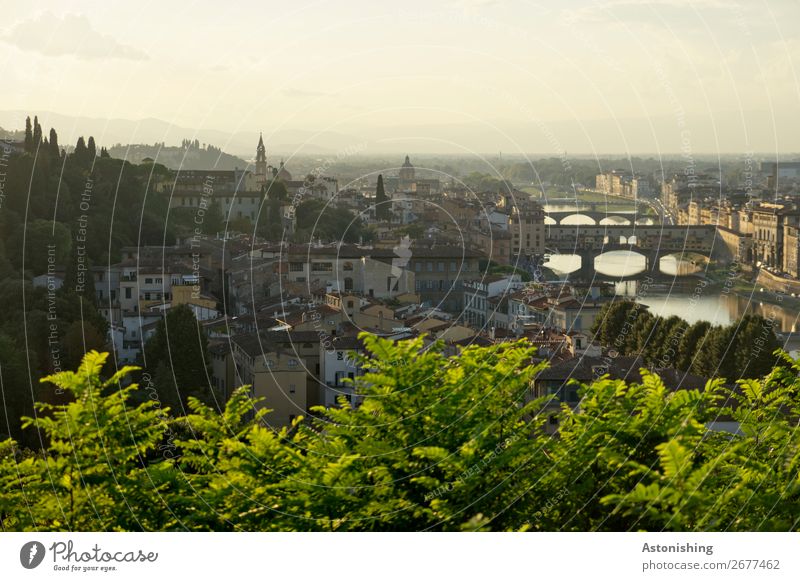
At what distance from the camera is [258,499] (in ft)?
6.62

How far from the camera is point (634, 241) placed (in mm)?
14391

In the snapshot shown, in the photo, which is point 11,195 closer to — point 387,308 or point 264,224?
point 264,224

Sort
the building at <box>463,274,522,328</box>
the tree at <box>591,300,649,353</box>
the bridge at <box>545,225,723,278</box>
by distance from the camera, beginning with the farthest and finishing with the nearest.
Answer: the bridge at <box>545,225,723,278</box> < the tree at <box>591,300,649,353</box> < the building at <box>463,274,522,328</box>

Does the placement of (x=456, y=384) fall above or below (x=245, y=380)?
above

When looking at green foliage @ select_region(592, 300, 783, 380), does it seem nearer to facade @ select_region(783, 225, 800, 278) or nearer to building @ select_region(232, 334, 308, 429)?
facade @ select_region(783, 225, 800, 278)

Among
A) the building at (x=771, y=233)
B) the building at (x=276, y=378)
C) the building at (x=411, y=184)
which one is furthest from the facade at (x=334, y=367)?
the building at (x=771, y=233)

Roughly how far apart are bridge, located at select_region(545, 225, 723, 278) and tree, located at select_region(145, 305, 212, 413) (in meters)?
5.57

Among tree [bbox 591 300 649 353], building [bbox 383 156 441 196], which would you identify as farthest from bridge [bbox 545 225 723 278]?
tree [bbox 591 300 649 353]

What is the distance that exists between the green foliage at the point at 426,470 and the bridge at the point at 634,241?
829cm

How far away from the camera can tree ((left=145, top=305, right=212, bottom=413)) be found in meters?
4.71

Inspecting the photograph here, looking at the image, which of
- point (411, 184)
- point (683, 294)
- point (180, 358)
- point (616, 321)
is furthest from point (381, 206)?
point (683, 294)

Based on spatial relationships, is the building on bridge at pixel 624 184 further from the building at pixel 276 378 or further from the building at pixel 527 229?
the building at pixel 276 378

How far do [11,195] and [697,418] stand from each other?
5.85 m

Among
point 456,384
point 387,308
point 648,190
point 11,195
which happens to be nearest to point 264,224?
point 11,195
